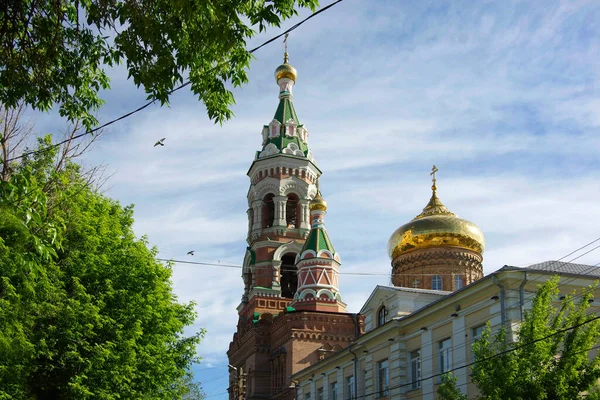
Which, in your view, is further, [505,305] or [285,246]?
[285,246]

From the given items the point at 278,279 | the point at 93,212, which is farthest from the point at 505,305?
the point at 278,279

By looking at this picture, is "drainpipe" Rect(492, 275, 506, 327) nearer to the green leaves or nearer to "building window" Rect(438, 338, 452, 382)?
the green leaves

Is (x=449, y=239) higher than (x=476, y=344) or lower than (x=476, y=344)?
higher

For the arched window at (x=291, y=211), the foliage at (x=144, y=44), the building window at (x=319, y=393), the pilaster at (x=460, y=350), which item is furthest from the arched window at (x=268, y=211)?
the foliage at (x=144, y=44)

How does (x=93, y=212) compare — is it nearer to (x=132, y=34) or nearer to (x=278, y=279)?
(x=132, y=34)

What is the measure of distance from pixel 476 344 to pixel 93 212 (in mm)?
10740

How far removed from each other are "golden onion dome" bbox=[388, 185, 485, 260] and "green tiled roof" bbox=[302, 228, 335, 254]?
3644 millimetres

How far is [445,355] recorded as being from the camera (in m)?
19.8

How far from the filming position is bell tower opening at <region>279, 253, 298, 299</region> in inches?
1788

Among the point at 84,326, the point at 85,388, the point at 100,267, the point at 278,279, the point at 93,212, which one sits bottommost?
the point at 85,388

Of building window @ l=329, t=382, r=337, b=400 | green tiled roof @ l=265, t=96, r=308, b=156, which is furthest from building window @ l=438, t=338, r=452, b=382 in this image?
green tiled roof @ l=265, t=96, r=308, b=156

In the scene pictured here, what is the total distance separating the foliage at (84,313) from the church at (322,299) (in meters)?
6.82

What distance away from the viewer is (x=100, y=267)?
62.2 ft

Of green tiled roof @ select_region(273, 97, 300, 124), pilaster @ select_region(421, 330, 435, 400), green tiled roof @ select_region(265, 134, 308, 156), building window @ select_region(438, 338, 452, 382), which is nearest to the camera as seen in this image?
building window @ select_region(438, 338, 452, 382)
